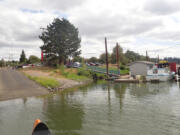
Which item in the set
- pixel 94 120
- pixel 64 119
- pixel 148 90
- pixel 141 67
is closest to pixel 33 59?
pixel 141 67

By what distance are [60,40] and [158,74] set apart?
107 feet

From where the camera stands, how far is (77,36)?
183 feet

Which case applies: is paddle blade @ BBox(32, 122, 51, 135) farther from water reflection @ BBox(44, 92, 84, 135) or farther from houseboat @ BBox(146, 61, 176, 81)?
houseboat @ BBox(146, 61, 176, 81)

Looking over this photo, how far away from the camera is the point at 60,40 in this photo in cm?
5256

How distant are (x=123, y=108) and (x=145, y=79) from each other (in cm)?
2640

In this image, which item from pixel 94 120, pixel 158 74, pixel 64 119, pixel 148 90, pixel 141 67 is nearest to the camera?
pixel 94 120

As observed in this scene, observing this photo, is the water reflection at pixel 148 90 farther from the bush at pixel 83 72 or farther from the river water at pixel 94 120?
the bush at pixel 83 72

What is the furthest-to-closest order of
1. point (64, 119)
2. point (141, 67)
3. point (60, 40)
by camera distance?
point (60, 40) → point (141, 67) → point (64, 119)

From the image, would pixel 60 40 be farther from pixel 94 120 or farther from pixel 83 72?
pixel 94 120

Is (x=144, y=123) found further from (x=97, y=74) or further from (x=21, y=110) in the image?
(x=97, y=74)

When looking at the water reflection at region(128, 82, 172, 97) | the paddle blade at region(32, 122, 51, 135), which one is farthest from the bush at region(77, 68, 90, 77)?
the paddle blade at region(32, 122, 51, 135)

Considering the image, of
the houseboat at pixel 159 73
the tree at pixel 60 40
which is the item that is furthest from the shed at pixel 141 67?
the tree at pixel 60 40

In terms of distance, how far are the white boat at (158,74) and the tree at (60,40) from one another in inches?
1026

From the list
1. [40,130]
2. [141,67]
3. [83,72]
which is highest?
[141,67]
